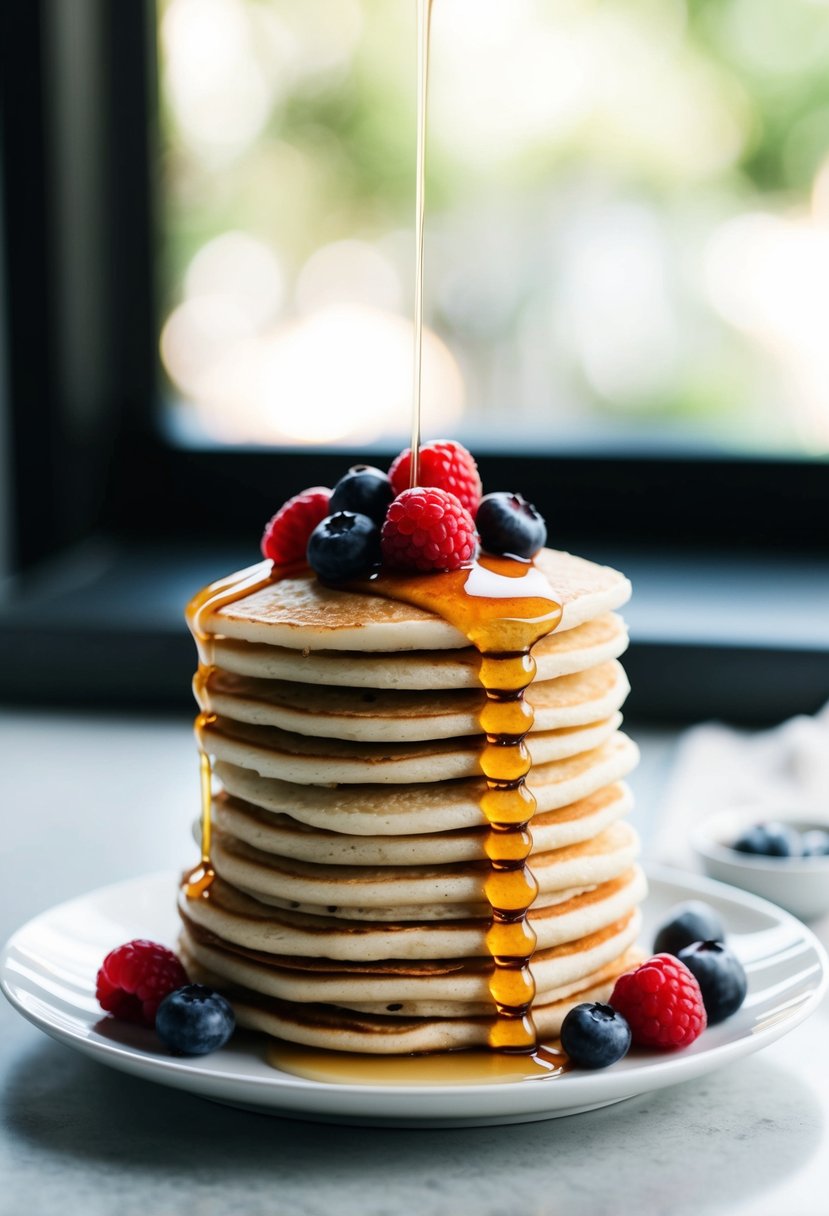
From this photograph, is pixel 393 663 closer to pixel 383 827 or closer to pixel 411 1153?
pixel 383 827

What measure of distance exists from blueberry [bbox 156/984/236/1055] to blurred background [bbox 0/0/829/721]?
71.1 inches

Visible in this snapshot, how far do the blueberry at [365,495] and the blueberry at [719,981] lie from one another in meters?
0.47

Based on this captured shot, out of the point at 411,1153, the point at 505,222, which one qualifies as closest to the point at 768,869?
the point at 411,1153

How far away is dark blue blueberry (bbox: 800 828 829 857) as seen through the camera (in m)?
1.83

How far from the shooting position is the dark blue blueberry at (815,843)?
1826 mm

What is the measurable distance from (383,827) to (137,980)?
258mm

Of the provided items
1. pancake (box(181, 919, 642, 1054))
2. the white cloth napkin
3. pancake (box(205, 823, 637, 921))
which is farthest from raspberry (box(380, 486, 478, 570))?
the white cloth napkin

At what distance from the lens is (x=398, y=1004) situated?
124 cm

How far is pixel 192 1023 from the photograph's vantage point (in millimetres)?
1212

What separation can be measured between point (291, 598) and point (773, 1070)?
580mm

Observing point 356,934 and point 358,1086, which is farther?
point 356,934

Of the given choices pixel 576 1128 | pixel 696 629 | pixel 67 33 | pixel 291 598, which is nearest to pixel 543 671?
pixel 291 598

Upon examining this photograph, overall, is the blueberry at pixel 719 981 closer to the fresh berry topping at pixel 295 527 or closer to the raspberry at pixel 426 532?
the raspberry at pixel 426 532

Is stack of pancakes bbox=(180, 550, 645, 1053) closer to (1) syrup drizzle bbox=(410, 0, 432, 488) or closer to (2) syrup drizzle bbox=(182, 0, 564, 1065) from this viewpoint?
(2) syrup drizzle bbox=(182, 0, 564, 1065)
